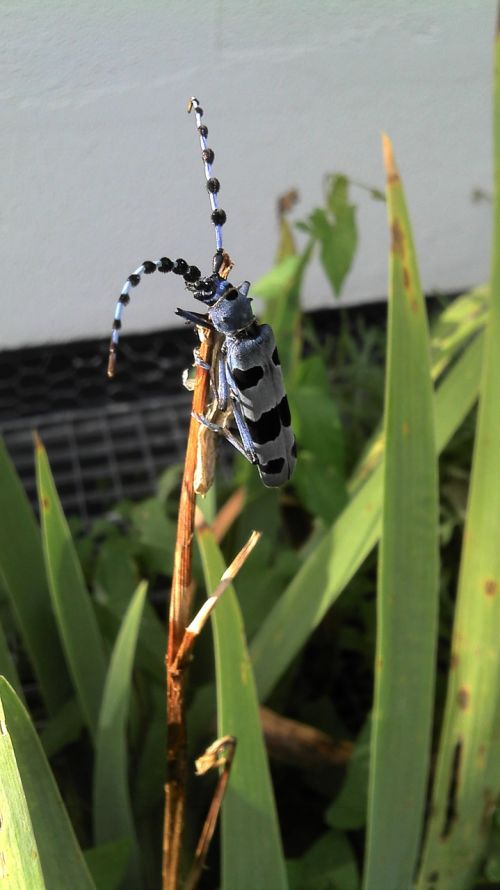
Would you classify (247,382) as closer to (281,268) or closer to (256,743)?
Result: (256,743)

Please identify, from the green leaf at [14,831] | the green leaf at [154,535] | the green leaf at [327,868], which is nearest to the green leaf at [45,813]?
the green leaf at [14,831]

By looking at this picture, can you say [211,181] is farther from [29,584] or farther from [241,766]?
[29,584]

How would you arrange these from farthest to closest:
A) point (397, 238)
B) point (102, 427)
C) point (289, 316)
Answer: point (102, 427)
point (289, 316)
point (397, 238)

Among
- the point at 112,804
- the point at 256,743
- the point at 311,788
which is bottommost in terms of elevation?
the point at 311,788

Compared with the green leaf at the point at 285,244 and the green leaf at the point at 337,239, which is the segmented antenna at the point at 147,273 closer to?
the green leaf at the point at 337,239

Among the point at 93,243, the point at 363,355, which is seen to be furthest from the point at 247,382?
the point at 363,355

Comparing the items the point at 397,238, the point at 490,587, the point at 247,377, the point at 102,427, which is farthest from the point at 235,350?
the point at 102,427
